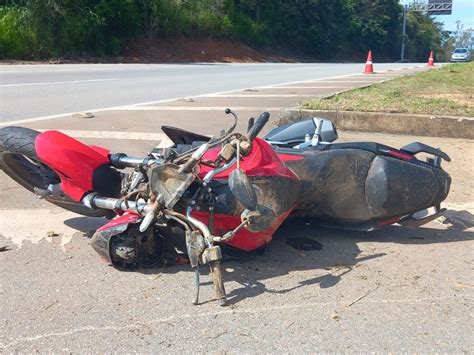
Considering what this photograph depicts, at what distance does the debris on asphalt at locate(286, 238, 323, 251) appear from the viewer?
3529mm

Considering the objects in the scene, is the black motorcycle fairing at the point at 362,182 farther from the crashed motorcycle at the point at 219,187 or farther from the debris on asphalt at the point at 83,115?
the debris on asphalt at the point at 83,115

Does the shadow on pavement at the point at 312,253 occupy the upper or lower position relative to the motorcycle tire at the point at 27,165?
lower

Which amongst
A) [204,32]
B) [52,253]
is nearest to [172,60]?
[204,32]

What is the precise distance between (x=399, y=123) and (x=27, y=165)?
4.94 m

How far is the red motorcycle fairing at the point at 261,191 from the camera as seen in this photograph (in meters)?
3.01

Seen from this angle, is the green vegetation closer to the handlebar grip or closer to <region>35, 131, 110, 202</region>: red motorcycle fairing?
<region>35, 131, 110, 202</region>: red motorcycle fairing

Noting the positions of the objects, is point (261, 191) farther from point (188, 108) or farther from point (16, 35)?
point (16, 35)

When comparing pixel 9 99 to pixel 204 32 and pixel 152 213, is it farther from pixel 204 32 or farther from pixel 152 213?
pixel 204 32

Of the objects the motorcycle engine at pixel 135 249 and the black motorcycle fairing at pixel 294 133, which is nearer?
the motorcycle engine at pixel 135 249

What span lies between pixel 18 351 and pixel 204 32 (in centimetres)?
3992

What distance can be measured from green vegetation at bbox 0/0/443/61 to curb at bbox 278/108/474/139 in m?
20.8

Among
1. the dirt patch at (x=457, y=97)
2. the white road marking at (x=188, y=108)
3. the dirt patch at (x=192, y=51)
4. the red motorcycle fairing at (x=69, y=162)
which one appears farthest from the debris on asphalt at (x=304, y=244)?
the dirt patch at (x=192, y=51)

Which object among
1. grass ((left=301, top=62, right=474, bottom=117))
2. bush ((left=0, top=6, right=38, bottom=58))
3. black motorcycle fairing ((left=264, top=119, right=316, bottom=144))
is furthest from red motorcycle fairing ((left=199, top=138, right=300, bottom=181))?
bush ((left=0, top=6, right=38, bottom=58))

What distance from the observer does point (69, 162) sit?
333 cm
